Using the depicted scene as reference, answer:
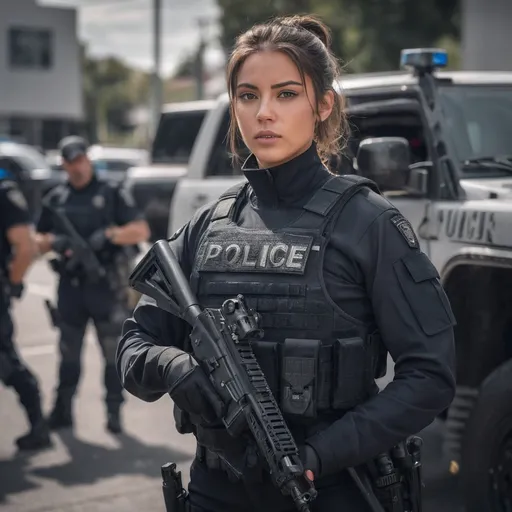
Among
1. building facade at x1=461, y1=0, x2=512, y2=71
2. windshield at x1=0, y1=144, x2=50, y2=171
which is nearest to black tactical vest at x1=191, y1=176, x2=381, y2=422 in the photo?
building facade at x1=461, y1=0, x2=512, y2=71

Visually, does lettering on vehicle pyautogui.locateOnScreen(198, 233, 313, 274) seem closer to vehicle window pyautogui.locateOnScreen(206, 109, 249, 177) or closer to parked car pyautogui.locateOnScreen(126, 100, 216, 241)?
vehicle window pyautogui.locateOnScreen(206, 109, 249, 177)

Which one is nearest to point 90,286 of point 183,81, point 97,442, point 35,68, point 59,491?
point 97,442

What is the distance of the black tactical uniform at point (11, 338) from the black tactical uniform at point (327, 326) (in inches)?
135

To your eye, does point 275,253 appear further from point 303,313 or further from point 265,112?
point 265,112

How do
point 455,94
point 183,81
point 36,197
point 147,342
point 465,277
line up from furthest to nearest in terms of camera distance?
point 183,81
point 36,197
point 455,94
point 465,277
point 147,342

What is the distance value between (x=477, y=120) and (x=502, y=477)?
1.72 meters

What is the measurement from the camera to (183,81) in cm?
11125

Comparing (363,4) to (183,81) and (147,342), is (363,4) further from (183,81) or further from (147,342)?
(183,81)

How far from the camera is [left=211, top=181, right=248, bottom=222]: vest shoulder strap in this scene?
8.11 feet

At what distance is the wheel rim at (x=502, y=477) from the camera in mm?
3838

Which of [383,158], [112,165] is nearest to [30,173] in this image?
[112,165]

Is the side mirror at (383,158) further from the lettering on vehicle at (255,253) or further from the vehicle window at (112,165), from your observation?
the vehicle window at (112,165)

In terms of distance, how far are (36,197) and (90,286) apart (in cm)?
1316

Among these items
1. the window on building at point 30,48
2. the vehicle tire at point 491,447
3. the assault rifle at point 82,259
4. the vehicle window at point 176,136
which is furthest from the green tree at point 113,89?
the vehicle tire at point 491,447
